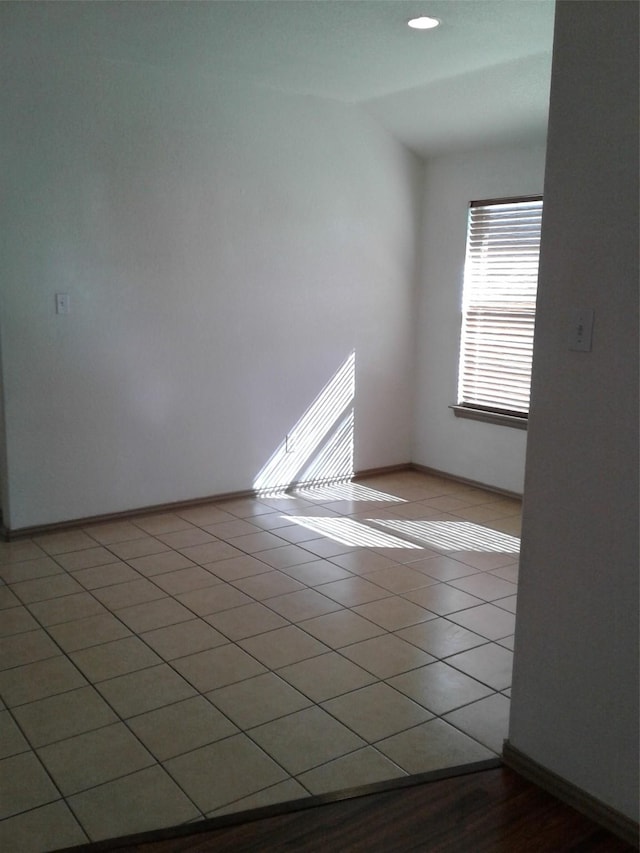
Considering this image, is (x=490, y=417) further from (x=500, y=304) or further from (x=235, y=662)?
(x=235, y=662)

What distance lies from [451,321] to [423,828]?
12.6 ft

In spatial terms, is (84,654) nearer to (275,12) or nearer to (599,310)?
(599,310)

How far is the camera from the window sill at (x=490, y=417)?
4917 mm

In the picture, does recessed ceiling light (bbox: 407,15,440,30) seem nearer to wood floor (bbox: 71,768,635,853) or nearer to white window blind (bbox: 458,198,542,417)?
white window blind (bbox: 458,198,542,417)

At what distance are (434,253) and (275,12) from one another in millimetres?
2419

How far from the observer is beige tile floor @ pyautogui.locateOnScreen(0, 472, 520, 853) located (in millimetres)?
2170

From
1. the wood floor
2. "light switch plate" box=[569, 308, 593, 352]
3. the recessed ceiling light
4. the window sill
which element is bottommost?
the wood floor

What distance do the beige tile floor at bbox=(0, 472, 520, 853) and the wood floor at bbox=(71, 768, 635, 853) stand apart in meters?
0.10

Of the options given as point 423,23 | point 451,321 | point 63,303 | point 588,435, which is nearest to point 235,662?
point 588,435

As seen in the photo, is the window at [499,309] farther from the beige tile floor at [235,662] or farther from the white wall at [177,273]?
the beige tile floor at [235,662]

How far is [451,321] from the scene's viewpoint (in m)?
5.32

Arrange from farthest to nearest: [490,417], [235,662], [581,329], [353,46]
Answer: [490,417] → [353,46] → [235,662] → [581,329]

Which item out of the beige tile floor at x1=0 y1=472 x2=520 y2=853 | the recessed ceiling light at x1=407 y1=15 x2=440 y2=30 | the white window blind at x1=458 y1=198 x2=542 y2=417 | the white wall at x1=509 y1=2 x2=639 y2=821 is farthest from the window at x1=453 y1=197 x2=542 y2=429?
the white wall at x1=509 y1=2 x2=639 y2=821

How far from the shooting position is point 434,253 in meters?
5.40
